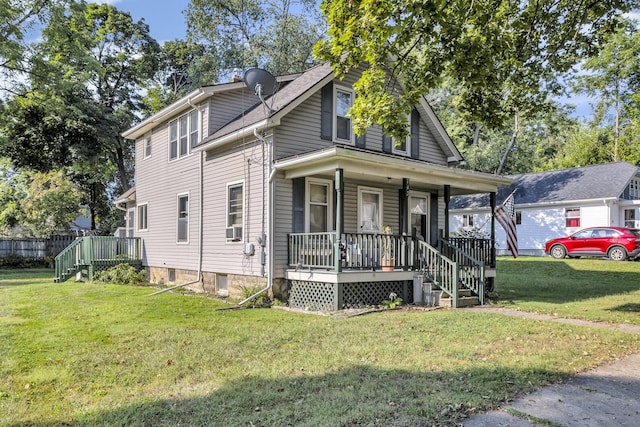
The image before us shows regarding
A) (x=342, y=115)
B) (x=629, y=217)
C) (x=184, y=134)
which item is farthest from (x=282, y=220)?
(x=629, y=217)

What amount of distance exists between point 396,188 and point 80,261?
39.5 ft

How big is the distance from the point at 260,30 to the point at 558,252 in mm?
21660

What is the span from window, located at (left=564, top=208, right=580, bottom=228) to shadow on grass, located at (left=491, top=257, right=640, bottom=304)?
18.4ft

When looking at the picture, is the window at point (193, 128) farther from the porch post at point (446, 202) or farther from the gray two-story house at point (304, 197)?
the porch post at point (446, 202)

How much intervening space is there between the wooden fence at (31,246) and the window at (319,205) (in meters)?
20.3

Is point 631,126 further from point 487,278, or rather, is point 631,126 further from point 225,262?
point 225,262

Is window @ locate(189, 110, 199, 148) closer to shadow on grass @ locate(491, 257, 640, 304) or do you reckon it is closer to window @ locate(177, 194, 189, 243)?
window @ locate(177, 194, 189, 243)

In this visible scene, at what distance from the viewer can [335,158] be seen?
30.4 feet

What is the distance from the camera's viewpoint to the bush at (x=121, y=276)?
15.3m

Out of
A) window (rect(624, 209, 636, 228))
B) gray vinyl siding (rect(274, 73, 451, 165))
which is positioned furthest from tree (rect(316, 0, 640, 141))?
window (rect(624, 209, 636, 228))

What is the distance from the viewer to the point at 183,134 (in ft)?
48.3

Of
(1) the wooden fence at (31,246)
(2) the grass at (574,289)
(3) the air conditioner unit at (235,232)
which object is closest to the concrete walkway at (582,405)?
(2) the grass at (574,289)

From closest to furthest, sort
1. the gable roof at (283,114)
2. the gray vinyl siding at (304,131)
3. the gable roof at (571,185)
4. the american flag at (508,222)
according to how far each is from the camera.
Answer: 1. the gable roof at (283,114)
2. the gray vinyl siding at (304,131)
3. the american flag at (508,222)
4. the gable roof at (571,185)

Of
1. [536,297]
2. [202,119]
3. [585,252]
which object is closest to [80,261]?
[202,119]
